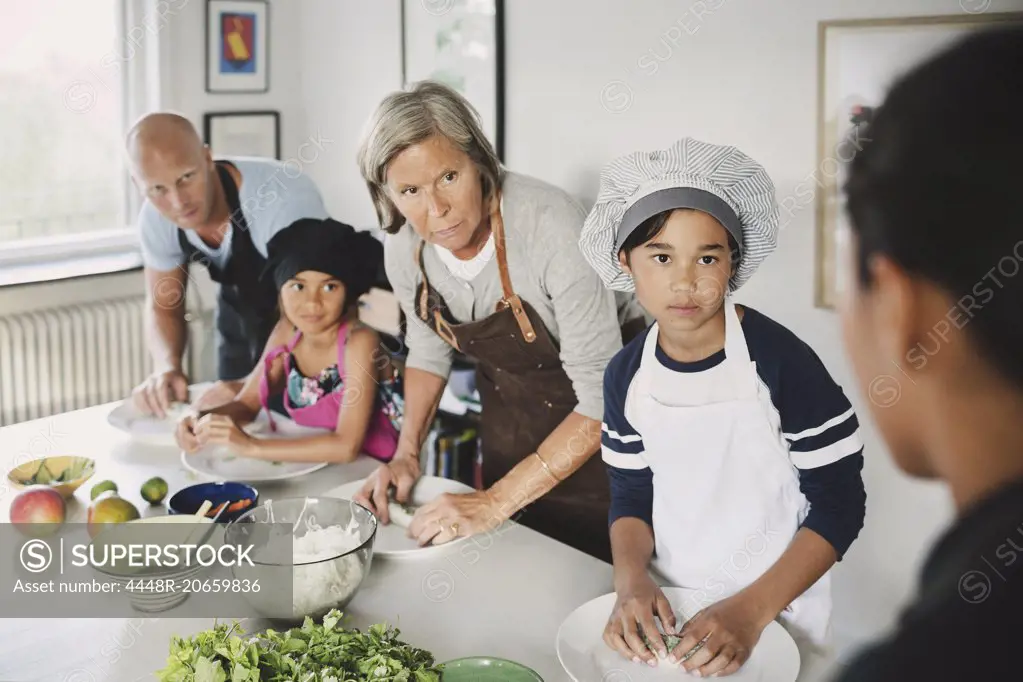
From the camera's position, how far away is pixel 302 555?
118cm

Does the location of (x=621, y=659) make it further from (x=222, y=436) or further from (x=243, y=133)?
(x=243, y=133)

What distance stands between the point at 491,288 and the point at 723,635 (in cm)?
63

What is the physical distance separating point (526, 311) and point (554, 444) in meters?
0.19

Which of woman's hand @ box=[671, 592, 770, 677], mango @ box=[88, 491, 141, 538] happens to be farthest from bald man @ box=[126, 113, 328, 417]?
woman's hand @ box=[671, 592, 770, 677]

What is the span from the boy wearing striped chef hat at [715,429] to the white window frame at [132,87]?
1.01 meters

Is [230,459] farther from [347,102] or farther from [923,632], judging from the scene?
[923,632]

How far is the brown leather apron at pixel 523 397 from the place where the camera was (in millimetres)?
1430

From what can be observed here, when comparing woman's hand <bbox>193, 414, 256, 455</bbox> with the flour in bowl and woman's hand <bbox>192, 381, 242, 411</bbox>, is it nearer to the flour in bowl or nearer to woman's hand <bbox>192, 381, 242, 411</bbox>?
woman's hand <bbox>192, 381, 242, 411</bbox>

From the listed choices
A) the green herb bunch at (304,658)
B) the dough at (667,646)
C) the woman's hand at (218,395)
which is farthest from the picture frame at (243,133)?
the dough at (667,646)

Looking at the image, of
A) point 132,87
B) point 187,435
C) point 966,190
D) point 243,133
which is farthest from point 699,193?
point 132,87

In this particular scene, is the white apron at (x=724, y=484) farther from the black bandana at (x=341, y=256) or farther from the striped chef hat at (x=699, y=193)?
the black bandana at (x=341, y=256)

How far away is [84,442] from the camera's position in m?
1.64

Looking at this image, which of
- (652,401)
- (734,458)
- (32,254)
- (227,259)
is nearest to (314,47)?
(227,259)

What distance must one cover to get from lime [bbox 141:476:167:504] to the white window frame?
20.0 inches
